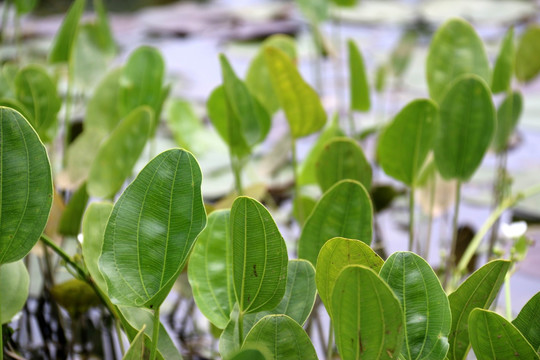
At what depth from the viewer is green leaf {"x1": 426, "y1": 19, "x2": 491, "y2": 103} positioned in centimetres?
77

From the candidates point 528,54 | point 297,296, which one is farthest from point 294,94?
point 528,54

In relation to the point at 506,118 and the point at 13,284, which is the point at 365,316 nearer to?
the point at 13,284

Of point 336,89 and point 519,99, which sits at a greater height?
point 519,99

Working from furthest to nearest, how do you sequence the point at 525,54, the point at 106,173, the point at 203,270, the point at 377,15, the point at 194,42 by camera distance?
the point at 377,15, the point at 194,42, the point at 525,54, the point at 106,173, the point at 203,270

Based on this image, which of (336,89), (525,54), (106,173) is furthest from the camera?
(336,89)

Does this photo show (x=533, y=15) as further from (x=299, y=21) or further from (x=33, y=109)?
(x=33, y=109)

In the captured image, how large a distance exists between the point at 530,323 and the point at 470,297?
0.12ft

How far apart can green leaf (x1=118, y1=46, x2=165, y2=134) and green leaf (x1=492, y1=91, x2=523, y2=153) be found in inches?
16.9

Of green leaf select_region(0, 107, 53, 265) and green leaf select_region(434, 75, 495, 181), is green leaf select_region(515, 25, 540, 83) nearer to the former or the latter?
green leaf select_region(434, 75, 495, 181)

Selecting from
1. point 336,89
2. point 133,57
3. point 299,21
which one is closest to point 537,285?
point 133,57

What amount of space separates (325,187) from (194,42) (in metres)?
1.85

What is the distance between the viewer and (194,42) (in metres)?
2.45

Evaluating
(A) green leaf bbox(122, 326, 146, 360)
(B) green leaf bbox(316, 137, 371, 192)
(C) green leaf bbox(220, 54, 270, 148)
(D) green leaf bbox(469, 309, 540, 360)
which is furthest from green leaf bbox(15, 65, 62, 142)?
(D) green leaf bbox(469, 309, 540, 360)

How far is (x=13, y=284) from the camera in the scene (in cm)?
54
